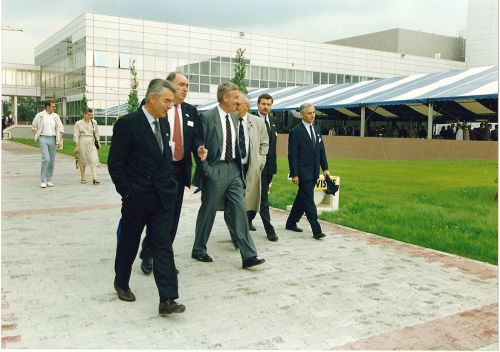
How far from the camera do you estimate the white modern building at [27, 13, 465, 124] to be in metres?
44.2

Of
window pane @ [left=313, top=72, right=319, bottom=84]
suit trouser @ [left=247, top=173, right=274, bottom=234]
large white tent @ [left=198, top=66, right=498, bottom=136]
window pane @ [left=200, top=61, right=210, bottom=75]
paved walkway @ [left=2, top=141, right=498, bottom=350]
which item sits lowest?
paved walkway @ [left=2, top=141, right=498, bottom=350]

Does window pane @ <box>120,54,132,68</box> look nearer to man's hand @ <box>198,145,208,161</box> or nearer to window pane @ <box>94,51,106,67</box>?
window pane @ <box>94,51,106,67</box>

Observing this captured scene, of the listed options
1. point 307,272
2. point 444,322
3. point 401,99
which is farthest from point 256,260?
point 401,99

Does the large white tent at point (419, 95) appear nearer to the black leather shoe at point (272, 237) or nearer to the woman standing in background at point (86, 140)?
the woman standing in background at point (86, 140)

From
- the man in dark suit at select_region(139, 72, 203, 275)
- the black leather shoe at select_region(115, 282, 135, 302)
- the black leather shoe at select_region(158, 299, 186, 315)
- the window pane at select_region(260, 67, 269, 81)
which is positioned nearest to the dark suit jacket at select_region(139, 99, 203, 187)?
the man in dark suit at select_region(139, 72, 203, 275)

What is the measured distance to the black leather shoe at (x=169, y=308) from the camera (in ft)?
12.6

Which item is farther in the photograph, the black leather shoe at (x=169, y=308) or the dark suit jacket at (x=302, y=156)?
the dark suit jacket at (x=302, y=156)

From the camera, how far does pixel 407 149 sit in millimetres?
22312

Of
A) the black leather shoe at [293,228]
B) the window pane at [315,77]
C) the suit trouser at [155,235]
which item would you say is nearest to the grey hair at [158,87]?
the suit trouser at [155,235]

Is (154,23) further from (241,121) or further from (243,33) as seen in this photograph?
(241,121)

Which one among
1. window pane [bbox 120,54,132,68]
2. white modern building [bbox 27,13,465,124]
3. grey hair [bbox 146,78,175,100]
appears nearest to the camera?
grey hair [bbox 146,78,175,100]

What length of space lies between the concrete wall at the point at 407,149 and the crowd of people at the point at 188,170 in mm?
15598

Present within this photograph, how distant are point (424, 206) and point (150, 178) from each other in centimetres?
667

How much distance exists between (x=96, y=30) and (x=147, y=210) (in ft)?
138
